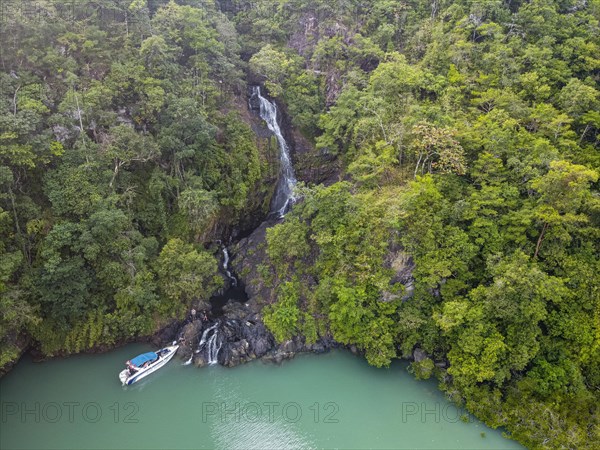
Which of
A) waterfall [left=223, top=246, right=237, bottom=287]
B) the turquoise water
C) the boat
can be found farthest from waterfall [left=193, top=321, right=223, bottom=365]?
waterfall [left=223, top=246, right=237, bottom=287]

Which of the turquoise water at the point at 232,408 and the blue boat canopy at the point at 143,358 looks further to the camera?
the blue boat canopy at the point at 143,358

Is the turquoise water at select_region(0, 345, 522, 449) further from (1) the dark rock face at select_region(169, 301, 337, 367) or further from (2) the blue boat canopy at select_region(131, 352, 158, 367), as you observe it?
(2) the blue boat canopy at select_region(131, 352, 158, 367)

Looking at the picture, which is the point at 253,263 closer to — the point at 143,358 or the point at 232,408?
the point at 143,358

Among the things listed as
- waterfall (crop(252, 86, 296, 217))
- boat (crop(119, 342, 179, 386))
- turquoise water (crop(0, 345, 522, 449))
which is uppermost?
waterfall (crop(252, 86, 296, 217))

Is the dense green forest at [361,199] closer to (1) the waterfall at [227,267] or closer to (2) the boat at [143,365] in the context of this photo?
(1) the waterfall at [227,267]

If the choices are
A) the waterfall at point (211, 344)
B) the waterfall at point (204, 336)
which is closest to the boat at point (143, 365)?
the waterfall at point (204, 336)

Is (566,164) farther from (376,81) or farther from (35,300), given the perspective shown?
(35,300)

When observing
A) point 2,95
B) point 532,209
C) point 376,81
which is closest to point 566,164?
point 532,209

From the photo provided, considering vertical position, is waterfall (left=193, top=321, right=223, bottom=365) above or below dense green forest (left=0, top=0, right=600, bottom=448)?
below
